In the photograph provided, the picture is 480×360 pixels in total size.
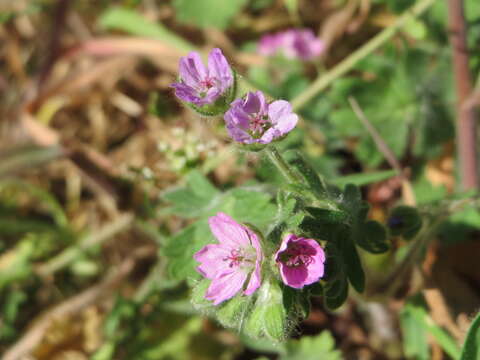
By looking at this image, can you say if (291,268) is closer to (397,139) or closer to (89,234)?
(397,139)

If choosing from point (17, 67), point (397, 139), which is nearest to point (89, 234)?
point (17, 67)

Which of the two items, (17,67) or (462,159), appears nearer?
(462,159)

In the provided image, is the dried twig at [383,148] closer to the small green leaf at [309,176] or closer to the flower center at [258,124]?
the small green leaf at [309,176]

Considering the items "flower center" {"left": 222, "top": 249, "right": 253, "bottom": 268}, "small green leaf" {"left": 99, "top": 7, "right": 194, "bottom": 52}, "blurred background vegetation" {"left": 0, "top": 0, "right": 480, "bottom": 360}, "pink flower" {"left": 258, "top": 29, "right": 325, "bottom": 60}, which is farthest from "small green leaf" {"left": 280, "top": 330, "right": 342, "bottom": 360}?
"small green leaf" {"left": 99, "top": 7, "right": 194, "bottom": 52}

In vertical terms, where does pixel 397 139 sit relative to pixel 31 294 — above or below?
below

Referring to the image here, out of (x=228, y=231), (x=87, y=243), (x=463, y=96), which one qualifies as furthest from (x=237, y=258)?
(x=87, y=243)

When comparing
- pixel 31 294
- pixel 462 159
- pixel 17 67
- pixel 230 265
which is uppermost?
pixel 17 67

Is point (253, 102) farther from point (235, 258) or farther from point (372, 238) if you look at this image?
point (372, 238)

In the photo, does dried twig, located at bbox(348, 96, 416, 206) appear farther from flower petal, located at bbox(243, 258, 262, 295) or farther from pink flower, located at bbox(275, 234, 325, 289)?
flower petal, located at bbox(243, 258, 262, 295)
